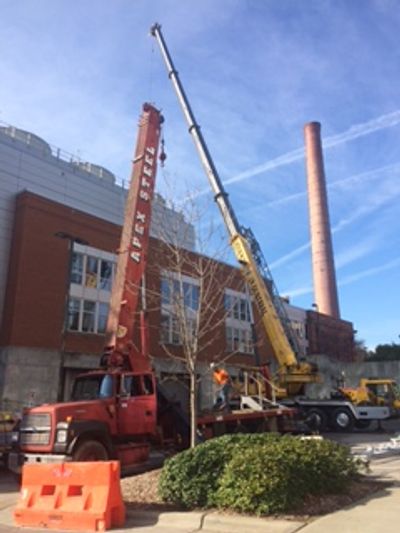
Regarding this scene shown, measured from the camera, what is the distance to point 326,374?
49.1m

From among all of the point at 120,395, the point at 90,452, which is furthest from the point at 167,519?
the point at 120,395

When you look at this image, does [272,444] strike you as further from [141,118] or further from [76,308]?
[76,308]

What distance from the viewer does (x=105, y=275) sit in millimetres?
31766

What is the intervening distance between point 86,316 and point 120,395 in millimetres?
17702

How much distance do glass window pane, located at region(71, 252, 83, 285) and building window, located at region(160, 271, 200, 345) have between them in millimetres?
4951

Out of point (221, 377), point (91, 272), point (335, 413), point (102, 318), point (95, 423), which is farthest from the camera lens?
point (102, 318)

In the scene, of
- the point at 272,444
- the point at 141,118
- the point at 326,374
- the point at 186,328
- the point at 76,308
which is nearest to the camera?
the point at 272,444

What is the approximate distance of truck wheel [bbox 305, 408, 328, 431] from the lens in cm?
2622

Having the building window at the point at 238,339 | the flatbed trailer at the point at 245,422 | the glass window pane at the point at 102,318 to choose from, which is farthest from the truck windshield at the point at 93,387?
the building window at the point at 238,339

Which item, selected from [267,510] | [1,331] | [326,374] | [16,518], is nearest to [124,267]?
[16,518]

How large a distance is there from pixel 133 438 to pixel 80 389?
1785 mm

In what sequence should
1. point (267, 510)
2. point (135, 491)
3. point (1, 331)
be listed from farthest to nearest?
point (1, 331) < point (135, 491) < point (267, 510)

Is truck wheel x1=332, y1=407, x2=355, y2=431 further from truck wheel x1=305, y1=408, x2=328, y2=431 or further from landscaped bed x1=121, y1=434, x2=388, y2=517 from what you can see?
landscaped bed x1=121, y1=434, x2=388, y2=517

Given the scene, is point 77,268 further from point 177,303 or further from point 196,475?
point 196,475
